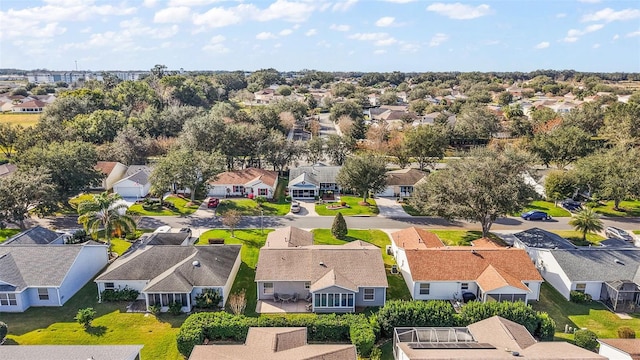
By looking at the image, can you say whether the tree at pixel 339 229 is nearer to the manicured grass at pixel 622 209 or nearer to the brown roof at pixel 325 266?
the brown roof at pixel 325 266

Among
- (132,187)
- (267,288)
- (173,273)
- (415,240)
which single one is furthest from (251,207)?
(415,240)

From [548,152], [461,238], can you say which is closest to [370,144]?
[548,152]

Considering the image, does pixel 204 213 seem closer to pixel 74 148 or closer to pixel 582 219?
pixel 74 148

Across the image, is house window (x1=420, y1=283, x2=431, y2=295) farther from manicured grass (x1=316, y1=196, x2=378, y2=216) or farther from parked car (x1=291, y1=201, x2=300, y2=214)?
parked car (x1=291, y1=201, x2=300, y2=214)

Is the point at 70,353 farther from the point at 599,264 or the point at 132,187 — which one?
the point at 132,187

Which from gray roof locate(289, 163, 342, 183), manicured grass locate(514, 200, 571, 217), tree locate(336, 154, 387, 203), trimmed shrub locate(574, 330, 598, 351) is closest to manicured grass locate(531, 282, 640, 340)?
trimmed shrub locate(574, 330, 598, 351)

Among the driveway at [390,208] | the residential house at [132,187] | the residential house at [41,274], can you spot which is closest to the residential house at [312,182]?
the driveway at [390,208]
